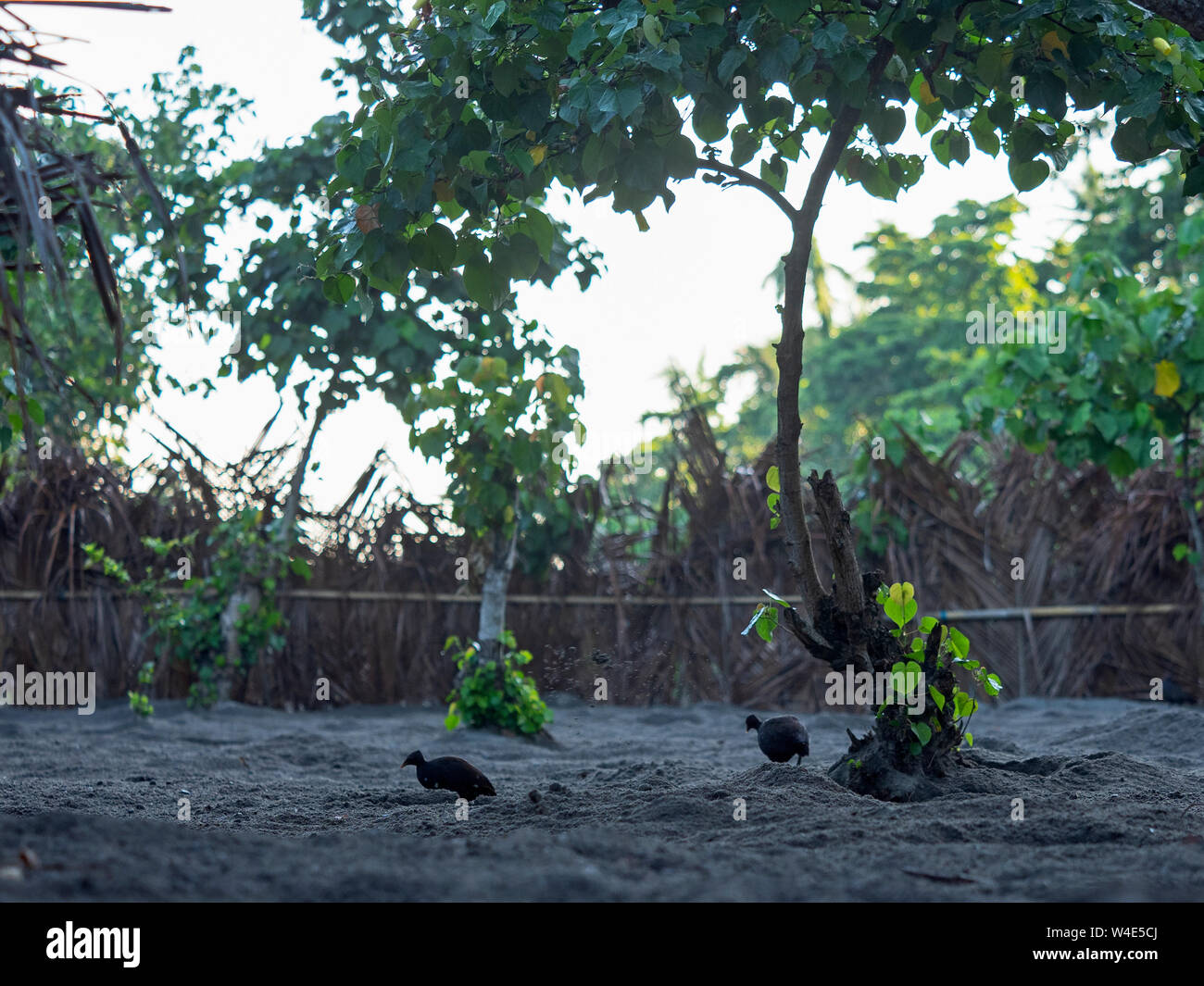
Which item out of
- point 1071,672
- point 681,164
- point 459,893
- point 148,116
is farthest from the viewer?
point 148,116

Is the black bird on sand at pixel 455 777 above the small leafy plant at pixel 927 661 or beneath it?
beneath

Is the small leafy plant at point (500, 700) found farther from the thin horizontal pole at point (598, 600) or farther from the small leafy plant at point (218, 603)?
the small leafy plant at point (218, 603)

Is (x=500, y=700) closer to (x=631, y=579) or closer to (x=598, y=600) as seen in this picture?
(x=598, y=600)

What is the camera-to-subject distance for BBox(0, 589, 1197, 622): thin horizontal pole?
7.20 m

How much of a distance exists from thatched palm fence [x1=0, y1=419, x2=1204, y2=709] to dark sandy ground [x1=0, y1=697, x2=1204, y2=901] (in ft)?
4.94

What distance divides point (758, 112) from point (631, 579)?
529 cm

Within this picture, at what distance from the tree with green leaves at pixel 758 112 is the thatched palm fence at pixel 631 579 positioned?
173 inches

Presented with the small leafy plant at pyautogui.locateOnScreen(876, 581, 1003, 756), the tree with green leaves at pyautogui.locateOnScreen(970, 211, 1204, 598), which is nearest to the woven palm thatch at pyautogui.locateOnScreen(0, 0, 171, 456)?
the small leafy plant at pyautogui.locateOnScreen(876, 581, 1003, 756)

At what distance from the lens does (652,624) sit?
25.6ft

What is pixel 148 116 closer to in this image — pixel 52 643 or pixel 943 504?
pixel 52 643

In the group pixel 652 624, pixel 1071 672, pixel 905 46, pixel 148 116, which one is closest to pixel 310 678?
pixel 652 624

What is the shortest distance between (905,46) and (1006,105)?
48 cm

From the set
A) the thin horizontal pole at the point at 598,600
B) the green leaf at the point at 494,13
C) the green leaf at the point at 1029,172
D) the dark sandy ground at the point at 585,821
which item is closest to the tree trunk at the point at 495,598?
the dark sandy ground at the point at 585,821

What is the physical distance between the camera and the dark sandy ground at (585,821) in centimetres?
177
